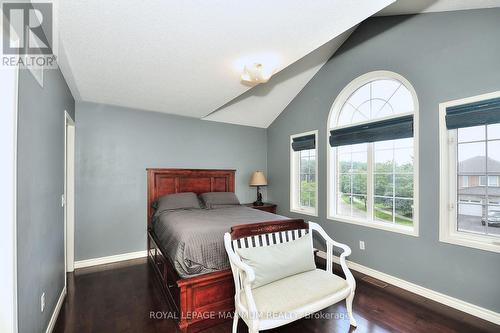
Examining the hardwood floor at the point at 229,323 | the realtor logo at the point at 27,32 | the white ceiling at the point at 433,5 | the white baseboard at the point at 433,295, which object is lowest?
the hardwood floor at the point at 229,323

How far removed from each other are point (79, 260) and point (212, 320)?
2374mm

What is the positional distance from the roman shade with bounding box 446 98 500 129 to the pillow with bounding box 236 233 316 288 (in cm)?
187

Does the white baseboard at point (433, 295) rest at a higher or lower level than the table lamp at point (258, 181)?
lower

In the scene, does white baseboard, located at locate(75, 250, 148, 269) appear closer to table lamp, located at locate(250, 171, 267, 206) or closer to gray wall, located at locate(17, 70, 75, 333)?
gray wall, located at locate(17, 70, 75, 333)

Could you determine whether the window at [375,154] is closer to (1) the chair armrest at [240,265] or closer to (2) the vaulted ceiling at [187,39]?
(2) the vaulted ceiling at [187,39]

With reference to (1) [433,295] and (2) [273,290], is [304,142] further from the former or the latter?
(2) [273,290]

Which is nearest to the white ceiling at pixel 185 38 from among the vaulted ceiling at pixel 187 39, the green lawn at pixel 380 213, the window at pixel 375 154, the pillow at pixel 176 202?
the vaulted ceiling at pixel 187 39

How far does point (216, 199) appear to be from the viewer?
12.9 ft

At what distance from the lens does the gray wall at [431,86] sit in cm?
209

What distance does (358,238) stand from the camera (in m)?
3.08

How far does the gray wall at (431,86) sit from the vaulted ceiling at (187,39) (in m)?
0.23

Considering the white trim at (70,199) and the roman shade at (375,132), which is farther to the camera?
the white trim at (70,199)

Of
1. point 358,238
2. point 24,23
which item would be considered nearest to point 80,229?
point 24,23

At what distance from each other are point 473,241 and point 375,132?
4.82 feet
